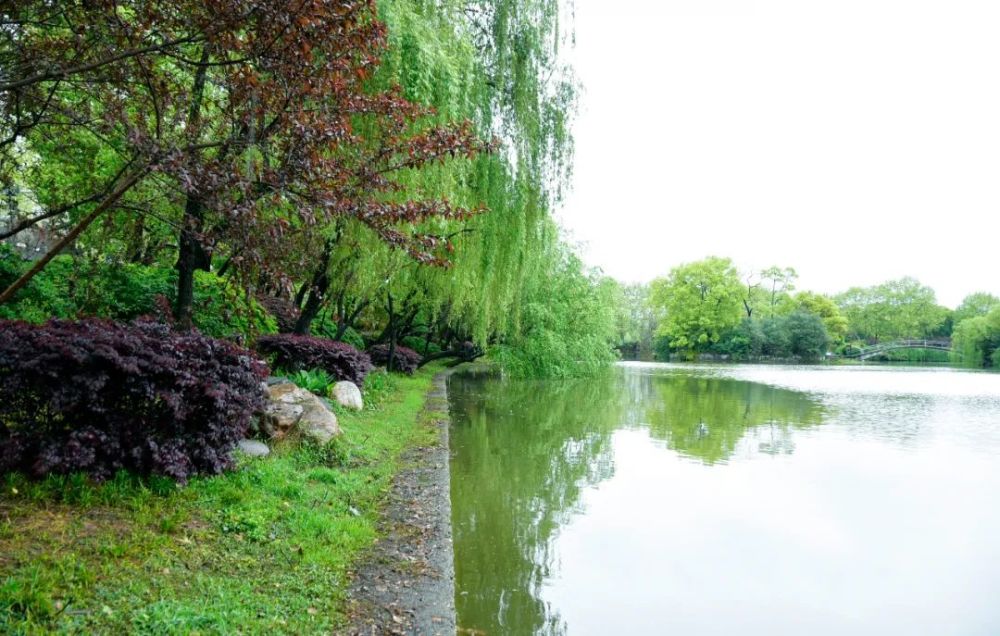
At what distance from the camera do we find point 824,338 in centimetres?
5091

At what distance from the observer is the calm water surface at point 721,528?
411cm

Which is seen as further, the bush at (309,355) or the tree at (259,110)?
the bush at (309,355)

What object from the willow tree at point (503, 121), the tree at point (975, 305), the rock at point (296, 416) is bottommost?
the rock at point (296, 416)

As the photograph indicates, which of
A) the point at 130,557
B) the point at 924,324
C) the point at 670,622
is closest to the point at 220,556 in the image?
the point at 130,557

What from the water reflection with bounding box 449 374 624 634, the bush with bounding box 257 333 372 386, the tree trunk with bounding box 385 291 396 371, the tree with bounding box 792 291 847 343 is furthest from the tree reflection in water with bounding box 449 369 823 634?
the tree with bounding box 792 291 847 343

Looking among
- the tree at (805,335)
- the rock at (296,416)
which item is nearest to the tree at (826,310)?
the tree at (805,335)

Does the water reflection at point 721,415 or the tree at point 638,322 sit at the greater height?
the tree at point 638,322

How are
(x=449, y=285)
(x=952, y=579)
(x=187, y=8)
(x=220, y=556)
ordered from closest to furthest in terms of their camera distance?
(x=187, y=8) < (x=220, y=556) < (x=952, y=579) < (x=449, y=285)

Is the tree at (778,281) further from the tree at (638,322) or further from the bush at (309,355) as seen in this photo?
the bush at (309,355)

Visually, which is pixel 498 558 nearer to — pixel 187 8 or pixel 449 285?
pixel 187 8

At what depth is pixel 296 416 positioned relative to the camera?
20.4ft

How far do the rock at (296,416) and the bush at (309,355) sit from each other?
3.28 m

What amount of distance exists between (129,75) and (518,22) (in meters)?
5.44

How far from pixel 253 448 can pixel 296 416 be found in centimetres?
87
